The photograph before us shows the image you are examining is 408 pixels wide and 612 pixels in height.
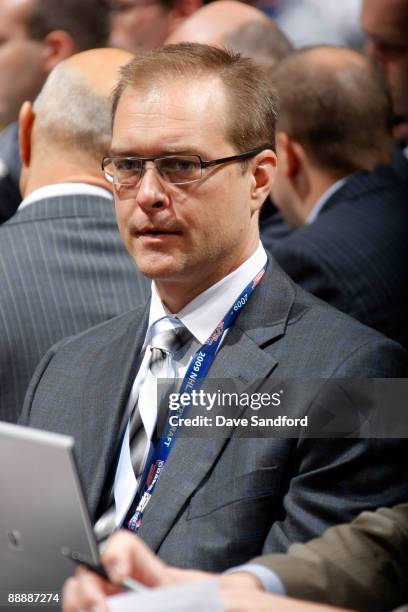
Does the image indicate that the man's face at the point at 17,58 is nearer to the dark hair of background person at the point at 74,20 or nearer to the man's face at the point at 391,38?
the dark hair of background person at the point at 74,20

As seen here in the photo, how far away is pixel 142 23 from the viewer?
17.1ft

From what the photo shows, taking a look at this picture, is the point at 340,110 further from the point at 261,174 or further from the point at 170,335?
the point at 170,335

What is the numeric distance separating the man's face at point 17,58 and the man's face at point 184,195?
7.60 feet

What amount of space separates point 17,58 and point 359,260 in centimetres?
185

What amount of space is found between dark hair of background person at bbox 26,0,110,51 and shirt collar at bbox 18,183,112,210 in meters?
1.54

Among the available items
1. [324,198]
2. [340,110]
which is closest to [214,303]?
[324,198]

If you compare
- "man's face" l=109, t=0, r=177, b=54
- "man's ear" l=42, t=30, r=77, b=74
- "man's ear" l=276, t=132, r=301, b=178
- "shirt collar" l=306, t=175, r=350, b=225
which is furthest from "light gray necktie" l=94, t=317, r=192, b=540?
"man's face" l=109, t=0, r=177, b=54

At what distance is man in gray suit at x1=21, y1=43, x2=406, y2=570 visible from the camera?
235cm

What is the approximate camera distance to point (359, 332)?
250 cm

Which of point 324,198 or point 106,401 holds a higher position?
point 106,401

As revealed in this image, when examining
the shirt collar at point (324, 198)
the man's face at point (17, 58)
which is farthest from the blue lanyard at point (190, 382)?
the man's face at point (17, 58)

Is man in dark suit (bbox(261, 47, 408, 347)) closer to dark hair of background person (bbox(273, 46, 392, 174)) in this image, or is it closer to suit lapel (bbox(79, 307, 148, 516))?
dark hair of background person (bbox(273, 46, 392, 174))

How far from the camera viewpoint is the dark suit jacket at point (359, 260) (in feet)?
12.2

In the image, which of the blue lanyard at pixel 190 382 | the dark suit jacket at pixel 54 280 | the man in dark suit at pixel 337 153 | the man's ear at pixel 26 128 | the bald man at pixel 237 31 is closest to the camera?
the blue lanyard at pixel 190 382
